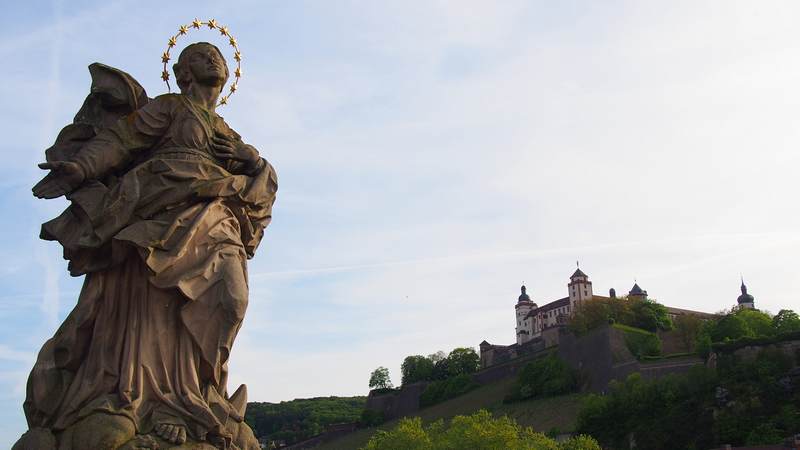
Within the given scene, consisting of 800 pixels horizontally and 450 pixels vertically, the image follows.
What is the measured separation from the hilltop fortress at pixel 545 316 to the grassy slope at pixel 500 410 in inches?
466

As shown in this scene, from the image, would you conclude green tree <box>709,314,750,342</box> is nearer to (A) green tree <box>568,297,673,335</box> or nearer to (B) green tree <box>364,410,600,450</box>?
(A) green tree <box>568,297,673,335</box>

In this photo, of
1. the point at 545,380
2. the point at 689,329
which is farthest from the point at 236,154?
the point at 689,329

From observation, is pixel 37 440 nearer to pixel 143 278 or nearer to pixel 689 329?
pixel 143 278

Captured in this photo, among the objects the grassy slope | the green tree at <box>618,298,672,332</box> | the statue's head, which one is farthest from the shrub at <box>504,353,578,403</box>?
the statue's head

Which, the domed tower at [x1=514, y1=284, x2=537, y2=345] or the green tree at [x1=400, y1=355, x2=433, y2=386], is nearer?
the green tree at [x1=400, y1=355, x2=433, y2=386]

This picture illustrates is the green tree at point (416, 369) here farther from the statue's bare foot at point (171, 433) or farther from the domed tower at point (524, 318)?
the statue's bare foot at point (171, 433)

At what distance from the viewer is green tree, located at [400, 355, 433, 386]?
110562 mm

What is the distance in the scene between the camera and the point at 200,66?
8078mm

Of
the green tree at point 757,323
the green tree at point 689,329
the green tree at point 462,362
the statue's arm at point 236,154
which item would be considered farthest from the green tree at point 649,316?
the statue's arm at point 236,154

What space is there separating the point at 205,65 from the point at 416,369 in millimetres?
105538

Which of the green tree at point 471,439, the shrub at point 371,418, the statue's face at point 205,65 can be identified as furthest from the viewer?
the shrub at point 371,418

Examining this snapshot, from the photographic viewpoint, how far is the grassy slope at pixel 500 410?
78.5 metres

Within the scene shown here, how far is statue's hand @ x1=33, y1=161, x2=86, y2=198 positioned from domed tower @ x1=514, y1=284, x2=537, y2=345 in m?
127

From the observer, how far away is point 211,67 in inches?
318
